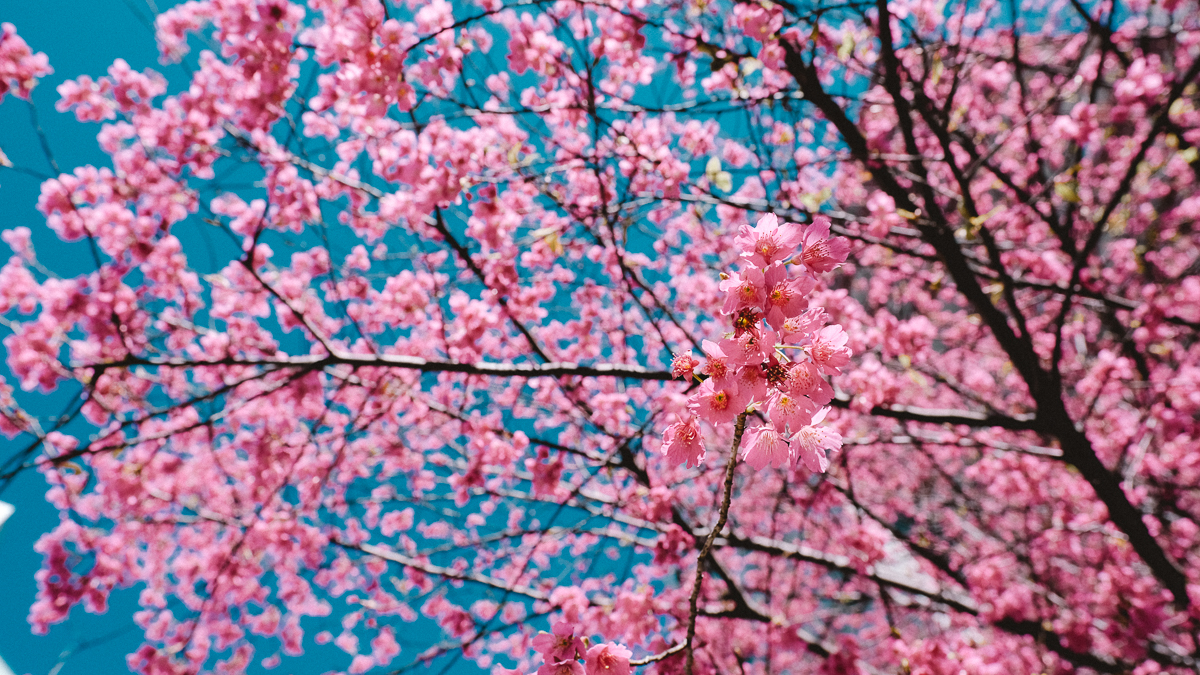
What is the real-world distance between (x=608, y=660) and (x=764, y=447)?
106 centimetres

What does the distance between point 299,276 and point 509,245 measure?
4.32 metres

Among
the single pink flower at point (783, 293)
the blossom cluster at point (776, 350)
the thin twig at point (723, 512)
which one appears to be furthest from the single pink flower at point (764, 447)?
the single pink flower at point (783, 293)

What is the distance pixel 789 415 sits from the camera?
1.50m

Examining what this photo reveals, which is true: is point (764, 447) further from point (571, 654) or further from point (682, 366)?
point (571, 654)

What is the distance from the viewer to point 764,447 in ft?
5.37

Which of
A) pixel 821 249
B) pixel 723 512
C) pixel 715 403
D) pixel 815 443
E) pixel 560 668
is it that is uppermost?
pixel 821 249

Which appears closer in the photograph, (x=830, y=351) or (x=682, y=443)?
(x=830, y=351)

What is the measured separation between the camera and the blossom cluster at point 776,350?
4.74 feet

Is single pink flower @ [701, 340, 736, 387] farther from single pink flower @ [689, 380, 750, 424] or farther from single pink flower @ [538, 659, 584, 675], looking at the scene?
single pink flower @ [538, 659, 584, 675]

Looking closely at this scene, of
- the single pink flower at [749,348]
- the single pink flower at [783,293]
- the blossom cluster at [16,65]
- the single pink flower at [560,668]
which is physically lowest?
the single pink flower at [560,668]

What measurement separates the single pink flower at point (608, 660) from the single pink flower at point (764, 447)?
2.98 ft

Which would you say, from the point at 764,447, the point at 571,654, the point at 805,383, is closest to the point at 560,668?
the point at 571,654

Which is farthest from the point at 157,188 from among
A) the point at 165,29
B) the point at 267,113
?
the point at 267,113

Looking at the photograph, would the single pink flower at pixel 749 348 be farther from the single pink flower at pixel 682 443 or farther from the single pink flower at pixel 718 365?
the single pink flower at pixel 682 443
